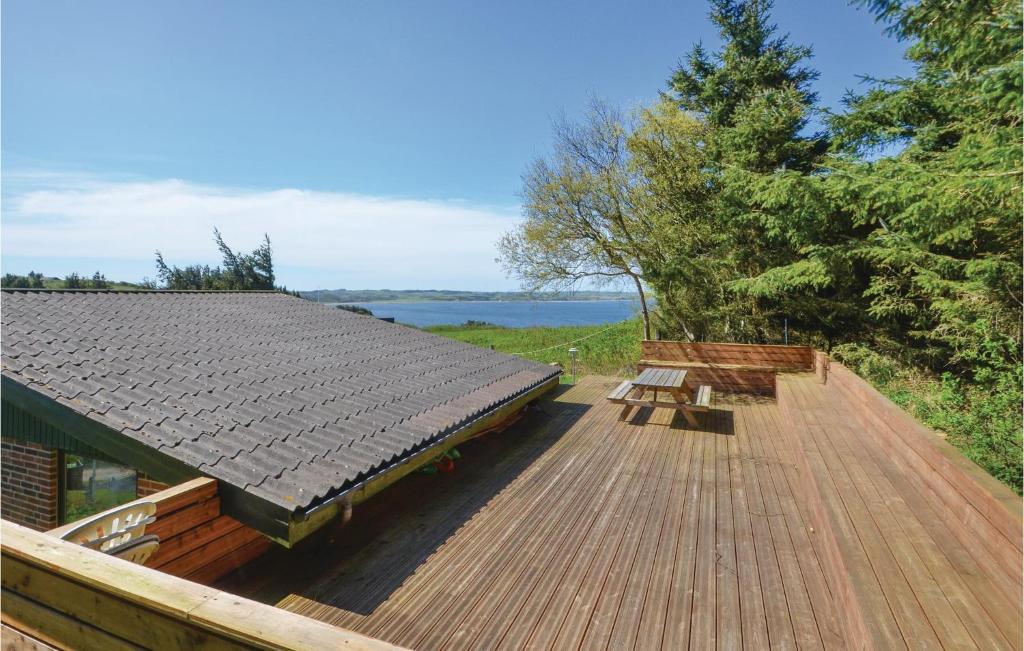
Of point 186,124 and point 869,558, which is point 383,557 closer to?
point 869,558

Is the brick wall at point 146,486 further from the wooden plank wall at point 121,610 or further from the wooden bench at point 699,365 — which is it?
the wooden bench at point 699,365

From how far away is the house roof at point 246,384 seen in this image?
330 cm

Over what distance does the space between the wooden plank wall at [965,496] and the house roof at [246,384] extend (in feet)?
12.9

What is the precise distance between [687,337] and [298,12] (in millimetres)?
11437

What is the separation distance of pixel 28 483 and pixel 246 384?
209cm

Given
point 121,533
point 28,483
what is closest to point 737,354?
point 121,533

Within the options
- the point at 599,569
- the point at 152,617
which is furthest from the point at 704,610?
the point at 152,617

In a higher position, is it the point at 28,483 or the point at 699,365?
the point at 699,365

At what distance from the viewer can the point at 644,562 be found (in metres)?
3.45

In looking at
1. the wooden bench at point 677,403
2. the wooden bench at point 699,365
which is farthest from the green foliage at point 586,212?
the wooden bench at point 677,403

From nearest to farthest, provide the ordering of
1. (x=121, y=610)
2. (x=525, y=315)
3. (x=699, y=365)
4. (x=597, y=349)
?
1. (x=121, y=610)
2. (x=699, y=365)
3. (x=597, y=349)
4. (x=525, y=315)

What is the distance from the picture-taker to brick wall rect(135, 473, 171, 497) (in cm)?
378

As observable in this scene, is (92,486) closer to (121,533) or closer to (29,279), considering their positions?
(121,533)

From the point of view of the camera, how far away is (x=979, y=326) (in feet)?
19.6
